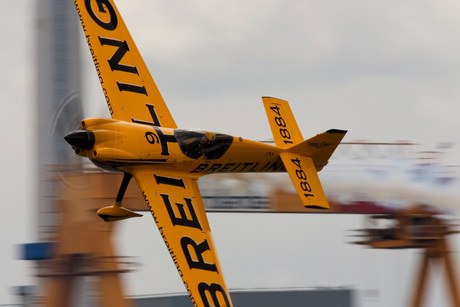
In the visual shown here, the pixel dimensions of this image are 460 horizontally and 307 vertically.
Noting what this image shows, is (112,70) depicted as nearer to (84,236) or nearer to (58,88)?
(84,236)

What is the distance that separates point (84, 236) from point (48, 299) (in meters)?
5.38

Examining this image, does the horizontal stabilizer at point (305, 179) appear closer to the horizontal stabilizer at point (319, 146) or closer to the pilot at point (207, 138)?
the horizontal stabilizer at point (319, 146)

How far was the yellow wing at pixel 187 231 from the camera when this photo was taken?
24438 millimetres

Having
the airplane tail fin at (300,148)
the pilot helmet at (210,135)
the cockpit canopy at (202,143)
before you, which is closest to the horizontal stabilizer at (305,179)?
the airplane tail fin at (300,148)

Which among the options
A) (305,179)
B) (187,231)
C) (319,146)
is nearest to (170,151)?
(187,231)

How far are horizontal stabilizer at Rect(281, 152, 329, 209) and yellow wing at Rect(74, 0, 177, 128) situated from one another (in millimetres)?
3307

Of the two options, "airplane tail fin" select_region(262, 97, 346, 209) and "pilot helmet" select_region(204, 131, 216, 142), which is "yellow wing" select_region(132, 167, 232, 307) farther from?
"airplane tail fin" select_region(262, 97, 346, 209)

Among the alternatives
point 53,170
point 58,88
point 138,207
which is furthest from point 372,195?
point 58,88

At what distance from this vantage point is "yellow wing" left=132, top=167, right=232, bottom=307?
24438mm

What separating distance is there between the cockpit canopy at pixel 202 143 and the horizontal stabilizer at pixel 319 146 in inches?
89.3

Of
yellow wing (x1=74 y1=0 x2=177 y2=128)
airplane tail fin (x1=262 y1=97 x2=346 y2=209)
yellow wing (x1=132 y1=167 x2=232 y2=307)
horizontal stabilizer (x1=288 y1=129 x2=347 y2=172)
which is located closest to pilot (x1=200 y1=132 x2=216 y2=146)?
yellow wing (x1=132 y1=167 x2=232 y2=307)

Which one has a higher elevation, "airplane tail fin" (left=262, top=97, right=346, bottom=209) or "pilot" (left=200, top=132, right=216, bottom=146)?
"airplane tail fin" (left=262, top=97, right=346, bottom=209)

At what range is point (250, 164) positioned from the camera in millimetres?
27906

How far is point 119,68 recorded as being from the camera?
28047 millimetres
